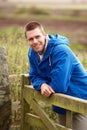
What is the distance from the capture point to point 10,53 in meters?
7.66

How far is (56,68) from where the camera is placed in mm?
5039

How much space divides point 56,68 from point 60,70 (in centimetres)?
6

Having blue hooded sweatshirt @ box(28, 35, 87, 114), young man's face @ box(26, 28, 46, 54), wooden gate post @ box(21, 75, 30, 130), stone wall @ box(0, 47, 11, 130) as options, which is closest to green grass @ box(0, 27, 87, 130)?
wooden gate post @ box(21, 75, 30, 130)

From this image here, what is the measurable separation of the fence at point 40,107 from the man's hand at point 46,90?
48mm

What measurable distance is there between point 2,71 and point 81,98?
0.95m

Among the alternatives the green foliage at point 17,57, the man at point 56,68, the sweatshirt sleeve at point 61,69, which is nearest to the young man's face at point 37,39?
the man at point 56,68

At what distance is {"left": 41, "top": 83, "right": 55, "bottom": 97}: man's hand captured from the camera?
512 centimetres

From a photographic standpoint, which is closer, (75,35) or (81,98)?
(81,98)

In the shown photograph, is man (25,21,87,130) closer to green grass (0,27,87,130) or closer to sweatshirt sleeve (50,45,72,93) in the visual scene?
sweatshirt sleeve (50,45,72,93)

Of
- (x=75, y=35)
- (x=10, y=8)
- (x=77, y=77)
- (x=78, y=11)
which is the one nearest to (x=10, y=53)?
(x=77, y=77)

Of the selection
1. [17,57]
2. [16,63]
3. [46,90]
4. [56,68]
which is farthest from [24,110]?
[17,57]

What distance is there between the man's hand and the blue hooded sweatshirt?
41 millimetres

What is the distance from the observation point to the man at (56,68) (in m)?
5.02

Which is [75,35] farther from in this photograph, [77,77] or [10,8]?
[77,77]
